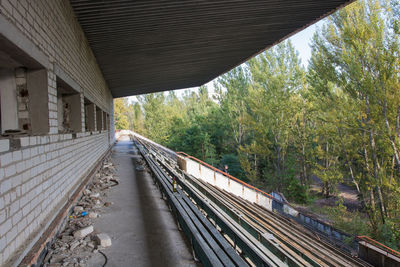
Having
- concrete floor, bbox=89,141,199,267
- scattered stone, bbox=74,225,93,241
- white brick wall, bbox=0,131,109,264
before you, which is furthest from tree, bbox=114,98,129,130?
scattered stone, bbox=74,225,93,241

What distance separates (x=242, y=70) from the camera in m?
31.2

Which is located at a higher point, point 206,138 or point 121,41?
point 121,41

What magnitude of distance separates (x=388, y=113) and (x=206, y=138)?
22.4 meters

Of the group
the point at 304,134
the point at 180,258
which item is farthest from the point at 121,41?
the point at 304,134

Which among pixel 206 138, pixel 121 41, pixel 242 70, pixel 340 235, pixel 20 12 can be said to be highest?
pixel 242 70

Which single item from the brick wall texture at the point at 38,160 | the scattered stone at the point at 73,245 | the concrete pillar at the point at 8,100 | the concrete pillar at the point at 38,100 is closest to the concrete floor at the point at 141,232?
the scattered stone at the point at 73,245

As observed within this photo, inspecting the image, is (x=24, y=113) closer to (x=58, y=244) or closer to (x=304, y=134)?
(x=58, y=244)

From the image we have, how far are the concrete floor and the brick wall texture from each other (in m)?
0.85

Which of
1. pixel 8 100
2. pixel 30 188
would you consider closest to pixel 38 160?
pixel 30 188

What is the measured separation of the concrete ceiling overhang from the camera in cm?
609

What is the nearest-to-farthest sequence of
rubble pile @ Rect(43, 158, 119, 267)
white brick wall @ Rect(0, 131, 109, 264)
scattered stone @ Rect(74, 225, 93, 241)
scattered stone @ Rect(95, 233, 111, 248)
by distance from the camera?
white brick wall @ Rect(0, 131, 109, 264), rubble pile @ Rect(43, 158, 119, 267), scattered stone @ Rect(95, 233, 111, 248), scattered stone @ Rect(74, 225, 93, 241)

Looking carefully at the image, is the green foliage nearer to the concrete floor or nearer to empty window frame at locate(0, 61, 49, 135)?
the concrete floor

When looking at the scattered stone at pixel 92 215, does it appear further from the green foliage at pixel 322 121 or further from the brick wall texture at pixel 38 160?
the green foliage at pixel 322 121

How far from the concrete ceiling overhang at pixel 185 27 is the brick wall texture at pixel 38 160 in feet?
3.89
